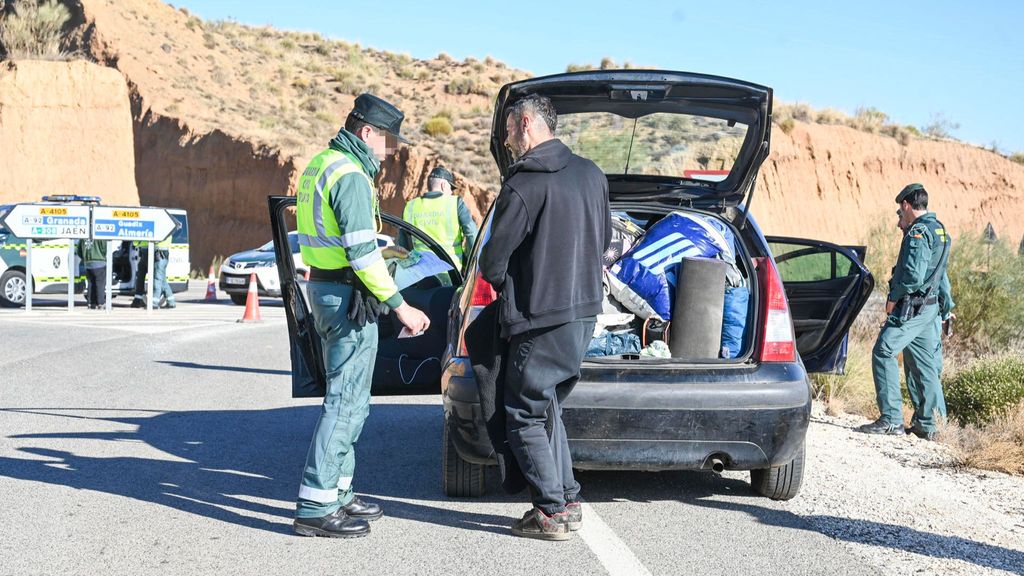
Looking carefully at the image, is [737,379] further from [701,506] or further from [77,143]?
[77,143]

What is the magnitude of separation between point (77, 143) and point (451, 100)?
16.5 metres

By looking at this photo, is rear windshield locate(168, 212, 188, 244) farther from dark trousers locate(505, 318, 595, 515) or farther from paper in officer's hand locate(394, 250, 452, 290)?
dark trousers locate(505, 318, 595, 515)

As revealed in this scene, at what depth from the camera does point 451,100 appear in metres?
50.4

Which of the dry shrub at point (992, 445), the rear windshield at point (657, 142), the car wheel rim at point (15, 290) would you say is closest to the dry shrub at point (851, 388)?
the dry shrub at point (992, 445)

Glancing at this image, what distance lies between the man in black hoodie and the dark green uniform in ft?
13.5

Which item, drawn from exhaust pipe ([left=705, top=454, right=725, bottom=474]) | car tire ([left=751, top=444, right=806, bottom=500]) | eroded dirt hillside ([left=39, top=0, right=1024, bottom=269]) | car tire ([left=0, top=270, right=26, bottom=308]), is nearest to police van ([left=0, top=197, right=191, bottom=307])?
car tire ([left=0, top=270, right=26, bottom=308])

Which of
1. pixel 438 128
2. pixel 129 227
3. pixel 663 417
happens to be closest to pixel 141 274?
pixel 129 227

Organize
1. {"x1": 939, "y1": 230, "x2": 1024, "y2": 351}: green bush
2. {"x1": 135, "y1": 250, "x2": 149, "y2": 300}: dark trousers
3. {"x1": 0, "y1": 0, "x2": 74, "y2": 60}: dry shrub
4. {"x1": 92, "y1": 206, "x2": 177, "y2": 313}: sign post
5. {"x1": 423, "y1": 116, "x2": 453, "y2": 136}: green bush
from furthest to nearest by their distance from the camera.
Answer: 1. {"x1": 423, "y1": 116, "x2": 453, "y2": 136}: green bush
2. {"x1": 0, "y1": 0, "x2": 74, "y2": 60}: dry shrub
3. {"x1": 135, "y1": 250, "x2": 149, "y2": 300}: dark trousers
4. {"x1": 92, "y1": 206, "x2": 177, "y2": 313}: sign post
5. {"x1": 939, "y1": 230, "x2": 1024, "y2": 351}: green bush

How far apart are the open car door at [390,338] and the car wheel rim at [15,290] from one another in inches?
583

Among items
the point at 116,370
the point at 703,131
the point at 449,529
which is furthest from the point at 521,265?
the point at 116,370

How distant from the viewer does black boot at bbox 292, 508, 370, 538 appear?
511 cm

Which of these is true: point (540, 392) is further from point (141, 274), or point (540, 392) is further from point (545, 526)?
point (141, 274)

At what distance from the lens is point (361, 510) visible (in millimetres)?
5371

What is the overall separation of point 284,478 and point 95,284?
14.5 metres
